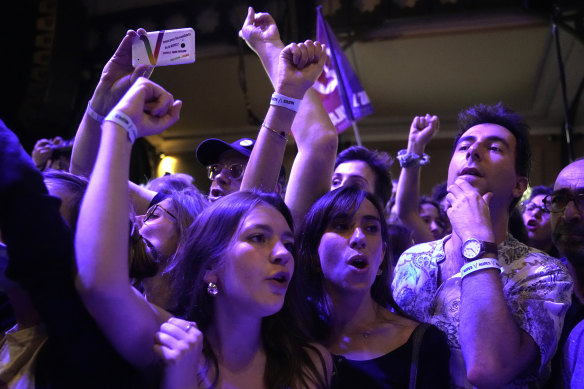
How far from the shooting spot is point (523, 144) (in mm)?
2072

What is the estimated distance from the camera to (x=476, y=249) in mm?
1618

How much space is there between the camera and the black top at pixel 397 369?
1502 mm

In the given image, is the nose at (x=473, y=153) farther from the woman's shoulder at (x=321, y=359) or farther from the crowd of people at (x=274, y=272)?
the woman's shoulder at (x=321, y=359)

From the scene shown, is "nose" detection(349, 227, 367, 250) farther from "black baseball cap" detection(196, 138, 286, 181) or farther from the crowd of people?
"black baseball cap" detection(196, 138, 286, 181)

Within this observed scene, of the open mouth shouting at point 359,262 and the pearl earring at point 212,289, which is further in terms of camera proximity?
the open mouth shouting at point 359,262

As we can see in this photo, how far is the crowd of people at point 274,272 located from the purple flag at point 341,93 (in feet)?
4.82

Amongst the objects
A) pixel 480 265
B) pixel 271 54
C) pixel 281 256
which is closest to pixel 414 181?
pixel 271 54

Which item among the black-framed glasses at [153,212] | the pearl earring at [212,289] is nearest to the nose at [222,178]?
the black-framed glasses at [153,212]

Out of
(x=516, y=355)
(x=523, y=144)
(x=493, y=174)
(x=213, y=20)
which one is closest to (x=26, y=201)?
(x=516, y=355)

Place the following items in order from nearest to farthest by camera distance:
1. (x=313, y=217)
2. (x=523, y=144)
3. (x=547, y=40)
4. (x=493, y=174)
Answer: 1. (x=313, y=217)
2. (x=493, y=174)
3. (x=523, y=144)
4. (x=547, y=40)

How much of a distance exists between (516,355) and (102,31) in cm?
603

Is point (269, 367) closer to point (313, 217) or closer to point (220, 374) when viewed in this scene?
point (220, 374)

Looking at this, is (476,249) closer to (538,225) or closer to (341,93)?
(538,225)

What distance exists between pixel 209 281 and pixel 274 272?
198 millimetres
